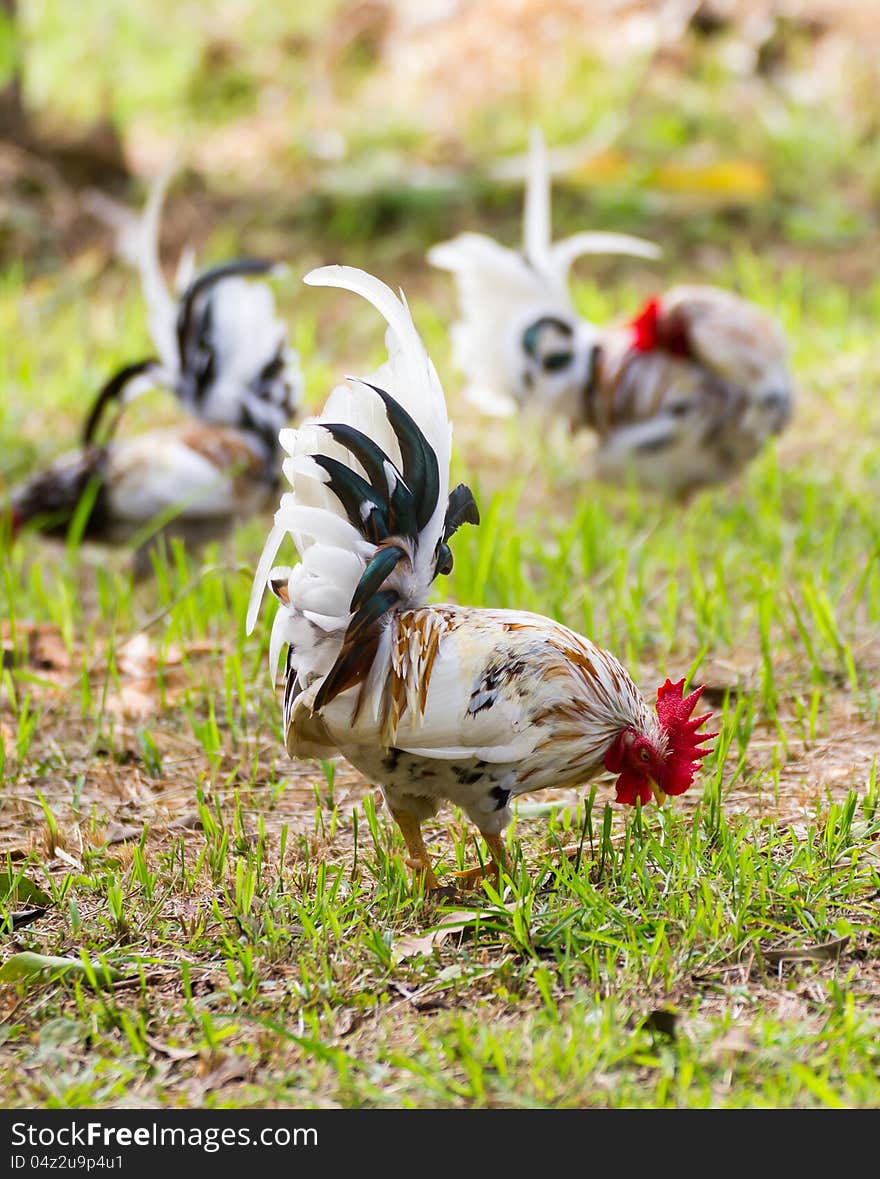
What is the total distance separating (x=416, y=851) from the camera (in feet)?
10.1

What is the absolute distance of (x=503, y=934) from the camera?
291cm

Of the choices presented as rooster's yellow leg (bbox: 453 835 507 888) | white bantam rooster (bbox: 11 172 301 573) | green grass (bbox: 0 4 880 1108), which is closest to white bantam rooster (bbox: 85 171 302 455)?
white bantam rooster (bbox: 11 172 301 573)

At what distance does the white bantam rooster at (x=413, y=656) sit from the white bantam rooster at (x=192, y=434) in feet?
8.25

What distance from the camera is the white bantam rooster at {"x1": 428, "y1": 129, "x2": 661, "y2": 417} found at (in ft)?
22.4

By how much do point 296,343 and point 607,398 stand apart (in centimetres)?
223

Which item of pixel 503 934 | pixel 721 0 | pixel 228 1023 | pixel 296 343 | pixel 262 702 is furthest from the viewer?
pixel 721 0

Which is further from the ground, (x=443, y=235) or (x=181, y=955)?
(x=443, y=235)

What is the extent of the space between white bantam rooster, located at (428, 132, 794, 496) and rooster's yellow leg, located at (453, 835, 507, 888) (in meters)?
3.56

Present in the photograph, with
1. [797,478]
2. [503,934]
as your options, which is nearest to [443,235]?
[797,478]

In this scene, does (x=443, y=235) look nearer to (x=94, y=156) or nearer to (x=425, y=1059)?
(x=94, y=156)

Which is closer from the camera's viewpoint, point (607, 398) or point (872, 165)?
point (607, 398)

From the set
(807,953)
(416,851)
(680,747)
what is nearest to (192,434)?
(416,851)
